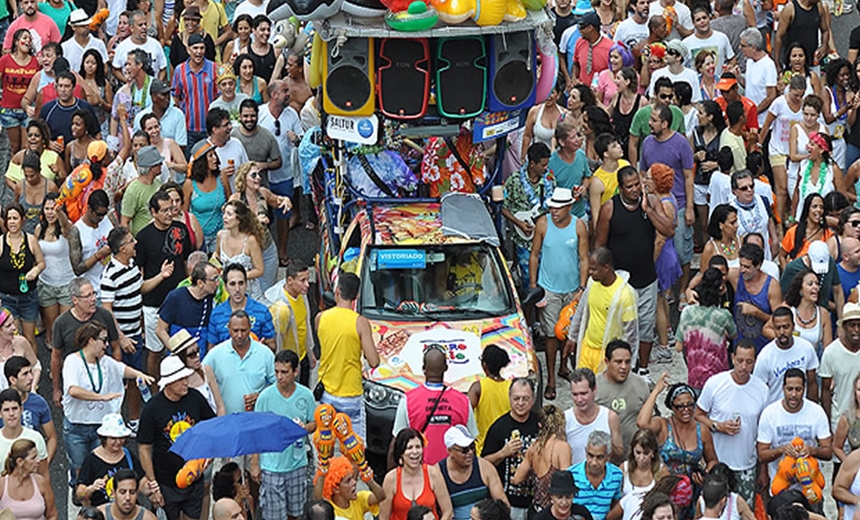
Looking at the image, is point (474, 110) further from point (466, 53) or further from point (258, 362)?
point (258, 362)

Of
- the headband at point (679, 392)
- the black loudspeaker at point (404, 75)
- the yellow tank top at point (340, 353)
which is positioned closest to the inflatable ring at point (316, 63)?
the black loudspeaker at point (404, 75)

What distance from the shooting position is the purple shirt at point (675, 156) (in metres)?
19.7

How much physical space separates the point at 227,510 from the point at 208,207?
19.9ft

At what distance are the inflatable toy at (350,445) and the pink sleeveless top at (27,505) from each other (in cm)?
214

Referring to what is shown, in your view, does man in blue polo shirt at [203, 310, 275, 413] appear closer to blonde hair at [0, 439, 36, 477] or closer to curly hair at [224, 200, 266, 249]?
blonde hair at [0, 439, 36, 477]

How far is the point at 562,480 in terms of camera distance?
13.6 m

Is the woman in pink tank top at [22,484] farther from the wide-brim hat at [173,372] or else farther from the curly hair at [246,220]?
the curly hair at [246,220]

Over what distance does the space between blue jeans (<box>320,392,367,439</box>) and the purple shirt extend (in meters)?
4.91

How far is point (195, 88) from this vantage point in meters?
21.9

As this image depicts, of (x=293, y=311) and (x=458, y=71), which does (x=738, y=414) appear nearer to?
(x=293, y=311)

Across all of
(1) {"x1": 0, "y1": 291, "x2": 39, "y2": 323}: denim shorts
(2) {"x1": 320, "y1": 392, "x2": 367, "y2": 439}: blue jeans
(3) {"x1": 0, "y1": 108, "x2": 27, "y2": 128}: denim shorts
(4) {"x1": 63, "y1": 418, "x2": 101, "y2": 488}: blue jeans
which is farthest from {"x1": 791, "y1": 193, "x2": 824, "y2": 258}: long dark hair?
(3) {"x1": 0, "y1": 108, "x2": 27, "y2": 128}: denim shorts

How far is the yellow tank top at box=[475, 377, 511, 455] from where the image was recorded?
15.4 m

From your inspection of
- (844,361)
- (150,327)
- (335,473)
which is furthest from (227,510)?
(844,361)

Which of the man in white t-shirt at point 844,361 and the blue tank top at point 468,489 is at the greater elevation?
the man in white t-shirt at point 844,361
